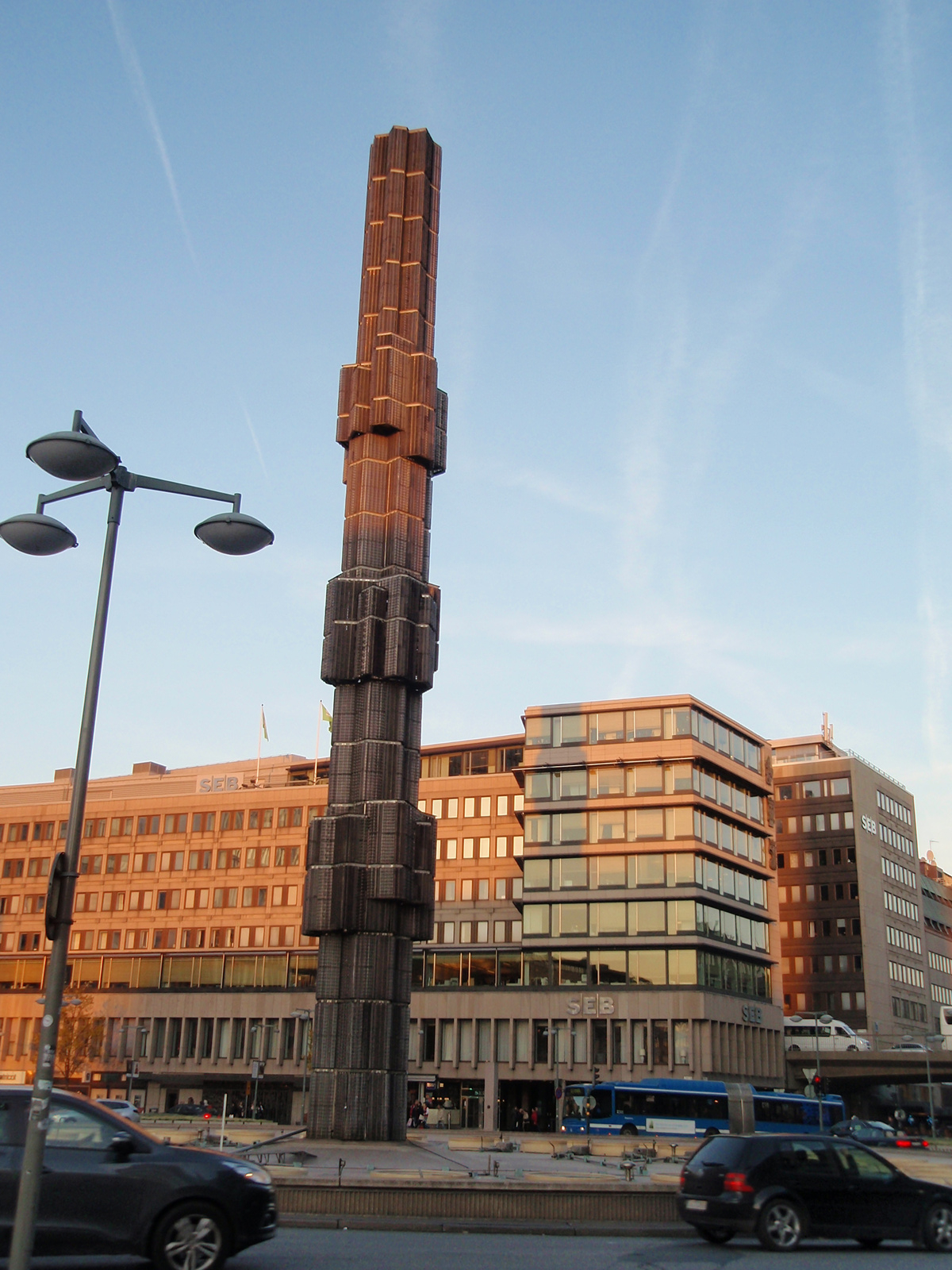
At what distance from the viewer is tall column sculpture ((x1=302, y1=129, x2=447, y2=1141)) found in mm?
A: 50781

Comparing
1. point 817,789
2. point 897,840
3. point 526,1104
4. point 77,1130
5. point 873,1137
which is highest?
point 817,789

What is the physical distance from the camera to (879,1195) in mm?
17969

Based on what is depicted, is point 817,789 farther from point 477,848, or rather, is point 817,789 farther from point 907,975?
point 477,848

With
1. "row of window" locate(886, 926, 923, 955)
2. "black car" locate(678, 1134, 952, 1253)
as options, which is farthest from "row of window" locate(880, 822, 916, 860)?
"black car" locate(678, 1134, 952, 1253)

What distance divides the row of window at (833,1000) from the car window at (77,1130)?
117 metres

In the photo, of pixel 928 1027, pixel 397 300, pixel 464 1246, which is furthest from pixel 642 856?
pixel 464 1246

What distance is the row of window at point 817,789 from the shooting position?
4988 inches

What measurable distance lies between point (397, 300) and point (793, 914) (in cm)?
8551

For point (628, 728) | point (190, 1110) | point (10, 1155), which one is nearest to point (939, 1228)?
point (10, 1155)

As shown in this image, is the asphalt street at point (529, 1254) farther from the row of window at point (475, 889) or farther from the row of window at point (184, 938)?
the row of window at point (184, 938)

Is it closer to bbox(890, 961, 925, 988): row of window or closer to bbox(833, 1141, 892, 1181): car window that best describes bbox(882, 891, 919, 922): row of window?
bbox(890, 961, 925, 988): row of window

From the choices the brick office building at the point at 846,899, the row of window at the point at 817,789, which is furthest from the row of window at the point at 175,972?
the row of window at the point at 817,789

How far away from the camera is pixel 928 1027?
131250 millimetres

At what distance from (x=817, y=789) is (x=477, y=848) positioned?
48002mm
